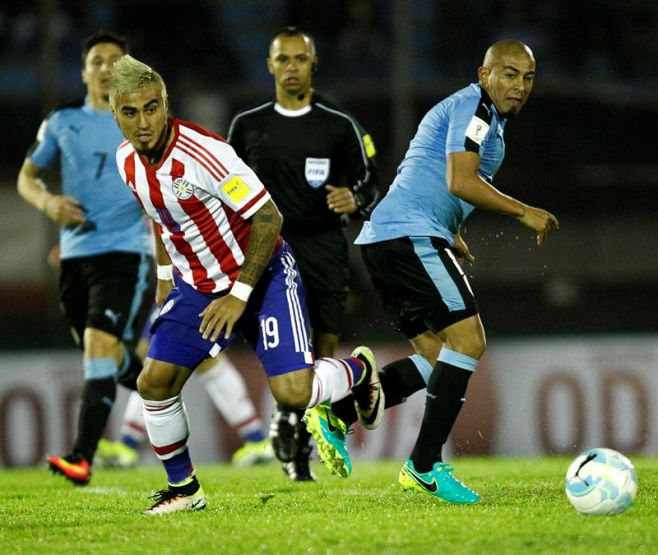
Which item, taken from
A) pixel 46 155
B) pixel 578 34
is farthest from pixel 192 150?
pixel 578 34

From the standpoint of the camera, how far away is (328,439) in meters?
6.02

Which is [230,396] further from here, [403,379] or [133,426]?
[403,379]

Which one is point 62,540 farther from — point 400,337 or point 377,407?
point 400,337

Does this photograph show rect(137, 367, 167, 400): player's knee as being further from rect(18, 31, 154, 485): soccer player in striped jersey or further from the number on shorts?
rect(18, 31, 154, 485): soccer player in striped jersey

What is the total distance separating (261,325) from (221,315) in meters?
0.38

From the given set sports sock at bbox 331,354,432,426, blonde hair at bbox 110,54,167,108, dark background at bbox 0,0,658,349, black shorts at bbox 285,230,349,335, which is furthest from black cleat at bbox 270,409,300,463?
dark background at bbox 0,0,658,349

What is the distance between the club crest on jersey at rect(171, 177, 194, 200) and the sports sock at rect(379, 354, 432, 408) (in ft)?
5.53

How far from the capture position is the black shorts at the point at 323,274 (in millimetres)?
7422

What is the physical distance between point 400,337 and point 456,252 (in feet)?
14.9

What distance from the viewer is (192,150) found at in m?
5.38

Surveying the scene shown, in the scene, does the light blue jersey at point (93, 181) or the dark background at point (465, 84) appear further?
the dark background at point (465, 84)

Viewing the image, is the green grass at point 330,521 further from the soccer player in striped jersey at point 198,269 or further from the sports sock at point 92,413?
the soccer player in striped jersey at point 198,269

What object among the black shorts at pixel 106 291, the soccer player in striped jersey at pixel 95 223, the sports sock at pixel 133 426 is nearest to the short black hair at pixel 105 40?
the soccer player in striped jersey at pixel 95 223

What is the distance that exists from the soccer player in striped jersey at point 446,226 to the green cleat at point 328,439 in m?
0.31
